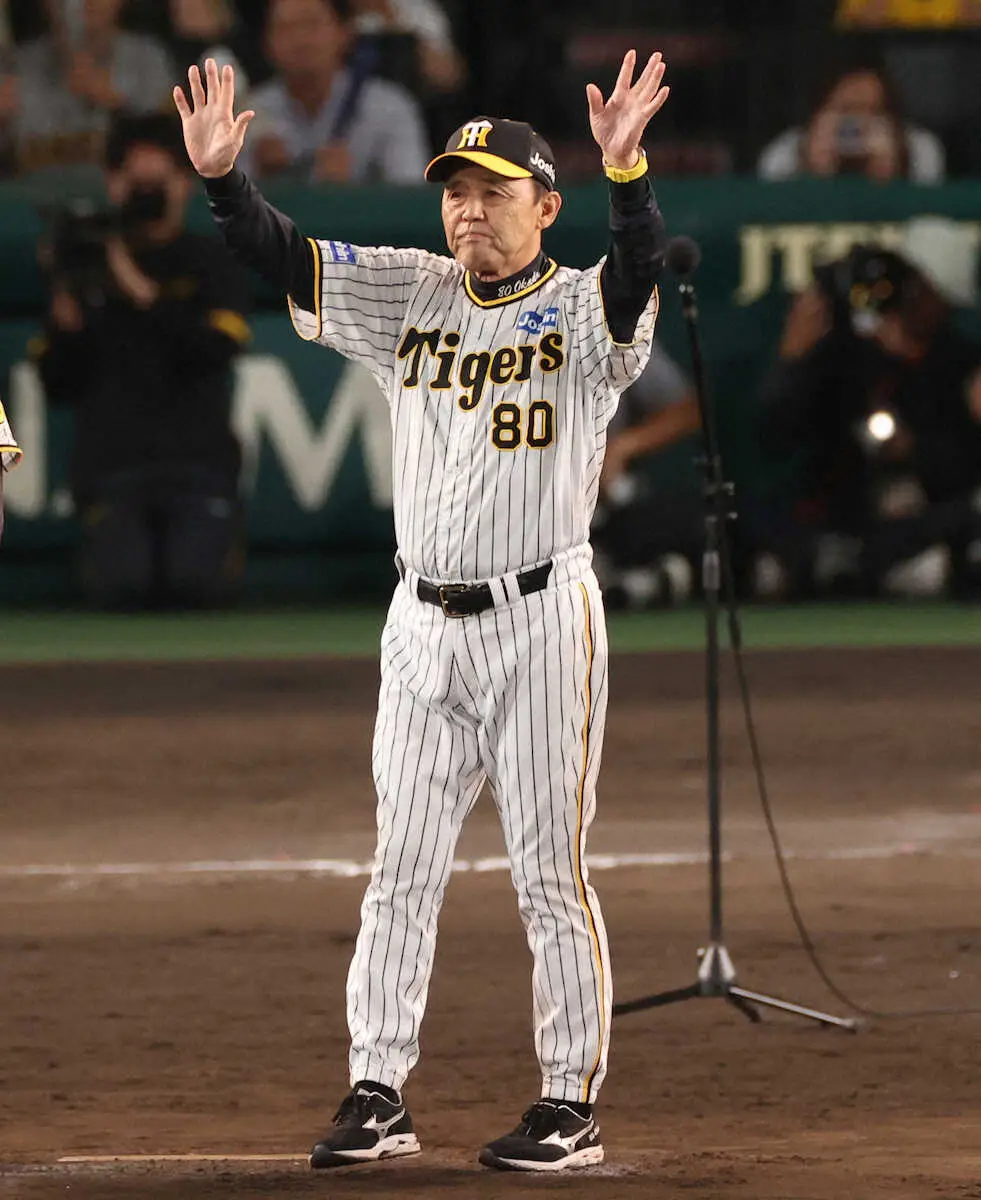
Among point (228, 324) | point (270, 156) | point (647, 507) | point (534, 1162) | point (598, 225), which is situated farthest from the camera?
point (270, 156)

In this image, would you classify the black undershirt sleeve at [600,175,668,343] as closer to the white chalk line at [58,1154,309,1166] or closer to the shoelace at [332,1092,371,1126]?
the shoelace at [332,1092,371,1126]

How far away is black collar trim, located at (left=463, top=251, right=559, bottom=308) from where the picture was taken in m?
4.89

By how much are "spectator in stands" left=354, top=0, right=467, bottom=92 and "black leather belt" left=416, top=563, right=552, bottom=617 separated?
987 cm

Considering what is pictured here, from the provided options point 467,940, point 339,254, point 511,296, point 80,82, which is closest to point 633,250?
point 511,296

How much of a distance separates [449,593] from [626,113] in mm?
980

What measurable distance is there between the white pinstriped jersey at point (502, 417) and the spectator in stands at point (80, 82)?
948 cm

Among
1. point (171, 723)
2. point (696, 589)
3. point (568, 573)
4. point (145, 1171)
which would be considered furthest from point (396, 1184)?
point (696, 589)

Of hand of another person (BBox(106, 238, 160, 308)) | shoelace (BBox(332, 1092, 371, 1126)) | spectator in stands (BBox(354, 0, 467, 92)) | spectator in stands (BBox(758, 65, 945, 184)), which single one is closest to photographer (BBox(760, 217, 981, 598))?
spectator in stands (BBox(758, 65, 945, 184))

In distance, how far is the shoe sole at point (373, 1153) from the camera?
15.4 ft

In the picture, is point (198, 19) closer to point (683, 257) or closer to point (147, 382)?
point (147, 382)

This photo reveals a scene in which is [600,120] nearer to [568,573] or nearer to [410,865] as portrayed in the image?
[568,573]

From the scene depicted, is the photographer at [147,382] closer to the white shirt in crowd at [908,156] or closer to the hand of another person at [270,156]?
the hand of another person at [270,156]

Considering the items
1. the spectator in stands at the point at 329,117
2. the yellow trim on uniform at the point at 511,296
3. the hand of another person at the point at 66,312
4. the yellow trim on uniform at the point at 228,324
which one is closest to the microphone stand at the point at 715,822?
the yellow trim on uniform at the point at 511,296

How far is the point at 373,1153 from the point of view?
4746mm
